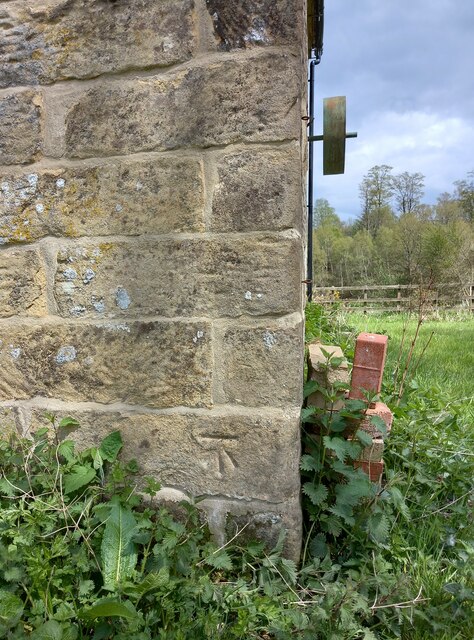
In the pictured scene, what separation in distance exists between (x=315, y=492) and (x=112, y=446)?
28.8 inches

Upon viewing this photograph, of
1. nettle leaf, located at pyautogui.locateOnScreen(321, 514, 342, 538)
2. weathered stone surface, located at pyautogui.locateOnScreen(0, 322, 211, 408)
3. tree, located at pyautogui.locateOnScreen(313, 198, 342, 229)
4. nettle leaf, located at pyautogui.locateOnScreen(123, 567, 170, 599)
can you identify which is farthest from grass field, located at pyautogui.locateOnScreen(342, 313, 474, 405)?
tree, located at pyautogui.locateOnScreen(313, 198, 342, 229)

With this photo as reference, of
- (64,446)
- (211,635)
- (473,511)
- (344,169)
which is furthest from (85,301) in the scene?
(344,169)

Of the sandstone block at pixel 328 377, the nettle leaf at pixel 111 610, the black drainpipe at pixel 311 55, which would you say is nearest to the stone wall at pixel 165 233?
the sandstone block at pixel 328 377

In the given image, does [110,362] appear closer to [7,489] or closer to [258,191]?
[7,489]

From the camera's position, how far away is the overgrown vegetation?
48.8 inches

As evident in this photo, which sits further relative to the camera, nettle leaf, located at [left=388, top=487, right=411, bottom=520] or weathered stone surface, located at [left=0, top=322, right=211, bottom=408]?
nettle leaf, located at [left=388, top=487, right=411, bottom=520]

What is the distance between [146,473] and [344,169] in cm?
237

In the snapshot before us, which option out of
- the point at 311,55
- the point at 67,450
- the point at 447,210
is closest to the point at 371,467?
the point at 67,450

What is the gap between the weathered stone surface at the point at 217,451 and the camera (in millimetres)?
1482

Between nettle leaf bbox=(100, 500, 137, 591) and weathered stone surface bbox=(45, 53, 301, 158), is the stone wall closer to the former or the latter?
weathered stone surface bbox=(45, 53, 301, 158)

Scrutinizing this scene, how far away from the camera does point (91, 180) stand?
1.57 m

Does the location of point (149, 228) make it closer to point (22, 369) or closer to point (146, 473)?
point (22, 369)

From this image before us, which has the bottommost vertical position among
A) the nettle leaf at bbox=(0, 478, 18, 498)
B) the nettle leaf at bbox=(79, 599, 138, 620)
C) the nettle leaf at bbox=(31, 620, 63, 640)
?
the nettle leaf at bbox=(31, 620, 63, 640)

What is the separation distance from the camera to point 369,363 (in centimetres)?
167
